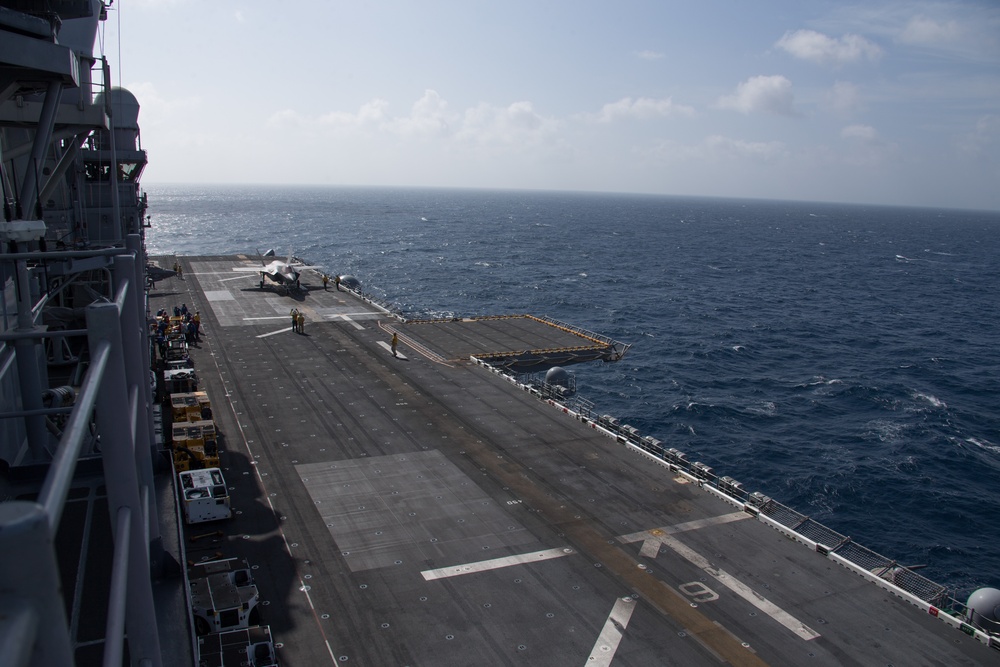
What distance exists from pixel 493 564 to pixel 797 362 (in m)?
56.8

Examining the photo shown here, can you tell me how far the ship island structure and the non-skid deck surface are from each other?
11 centimetres

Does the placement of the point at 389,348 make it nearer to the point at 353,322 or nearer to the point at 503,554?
the point at 353,322

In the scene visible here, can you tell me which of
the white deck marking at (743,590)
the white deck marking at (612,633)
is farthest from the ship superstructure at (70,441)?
the white deck marking at (743,590)

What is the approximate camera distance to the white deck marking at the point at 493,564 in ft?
79.8

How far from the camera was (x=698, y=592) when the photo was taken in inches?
944

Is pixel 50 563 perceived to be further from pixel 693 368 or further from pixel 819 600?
pixel 693 368

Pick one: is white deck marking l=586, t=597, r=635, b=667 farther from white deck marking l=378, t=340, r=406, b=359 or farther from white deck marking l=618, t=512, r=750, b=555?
white deck marking l=378, t=340, r=406, b=359

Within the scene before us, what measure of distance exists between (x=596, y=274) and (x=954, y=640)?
347 feet

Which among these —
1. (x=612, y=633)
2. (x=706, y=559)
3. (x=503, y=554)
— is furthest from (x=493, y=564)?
(x=706, y=559)

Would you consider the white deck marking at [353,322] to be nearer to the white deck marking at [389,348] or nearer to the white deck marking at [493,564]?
the white deck marking at [389,348]

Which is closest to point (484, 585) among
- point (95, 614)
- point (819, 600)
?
point (819, 600)

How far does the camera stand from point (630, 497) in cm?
3056

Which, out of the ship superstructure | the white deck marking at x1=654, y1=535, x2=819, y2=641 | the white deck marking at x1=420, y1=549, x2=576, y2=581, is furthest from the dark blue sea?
the ship superstructure

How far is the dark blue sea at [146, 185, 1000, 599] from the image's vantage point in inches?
1745
